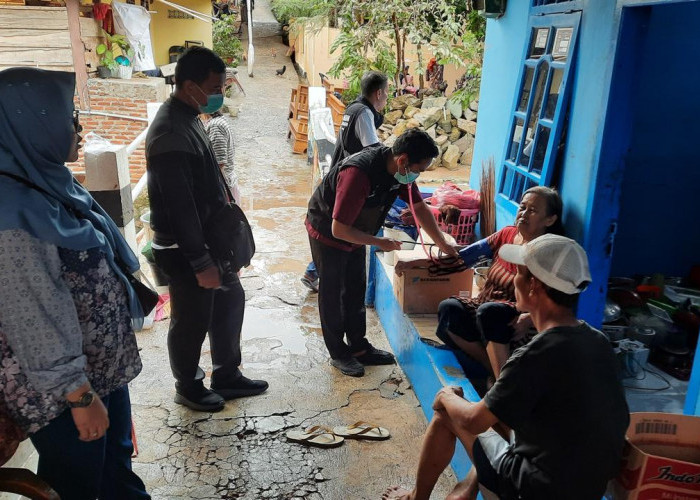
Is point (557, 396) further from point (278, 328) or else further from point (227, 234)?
point (278, 328)

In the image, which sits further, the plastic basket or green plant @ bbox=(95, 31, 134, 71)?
green plant @ bbox=(95, 31, 134, 71)

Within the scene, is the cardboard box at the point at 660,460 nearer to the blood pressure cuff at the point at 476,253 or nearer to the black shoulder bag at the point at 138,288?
the blood pressure cuff at the point at 476,253

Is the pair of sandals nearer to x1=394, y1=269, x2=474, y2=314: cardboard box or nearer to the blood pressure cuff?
x1=394, y1=269, x2=474, y2=314: cardboard box

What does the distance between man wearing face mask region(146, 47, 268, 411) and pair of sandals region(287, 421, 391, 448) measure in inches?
23.5

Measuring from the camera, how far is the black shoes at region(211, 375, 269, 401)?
3.81 m

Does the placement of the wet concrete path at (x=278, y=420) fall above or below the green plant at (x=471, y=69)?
below

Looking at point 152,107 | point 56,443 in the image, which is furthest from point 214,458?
point 152,107

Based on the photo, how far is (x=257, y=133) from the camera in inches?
579

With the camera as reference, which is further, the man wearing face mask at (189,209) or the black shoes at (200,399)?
the black shoes at (200,399)

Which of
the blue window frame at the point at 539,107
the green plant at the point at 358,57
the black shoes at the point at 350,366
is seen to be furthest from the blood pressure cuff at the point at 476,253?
the green plant at the point at 358,57

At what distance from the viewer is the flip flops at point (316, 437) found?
11.1 feet

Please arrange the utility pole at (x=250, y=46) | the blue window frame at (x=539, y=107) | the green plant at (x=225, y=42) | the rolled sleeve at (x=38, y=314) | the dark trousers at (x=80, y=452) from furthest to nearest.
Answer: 1. the green plant at (x=225, y=42)
2. the utility pole at (x=250, y=46)
3. the blue window frame at (x=539, y=107)
4. the dark trousers at (x=80, y=452)
5. the rolled sleeve at (x=38, y=314)

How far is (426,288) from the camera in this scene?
4023mm

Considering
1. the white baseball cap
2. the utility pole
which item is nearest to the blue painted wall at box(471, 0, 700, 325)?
the white baseball cap
